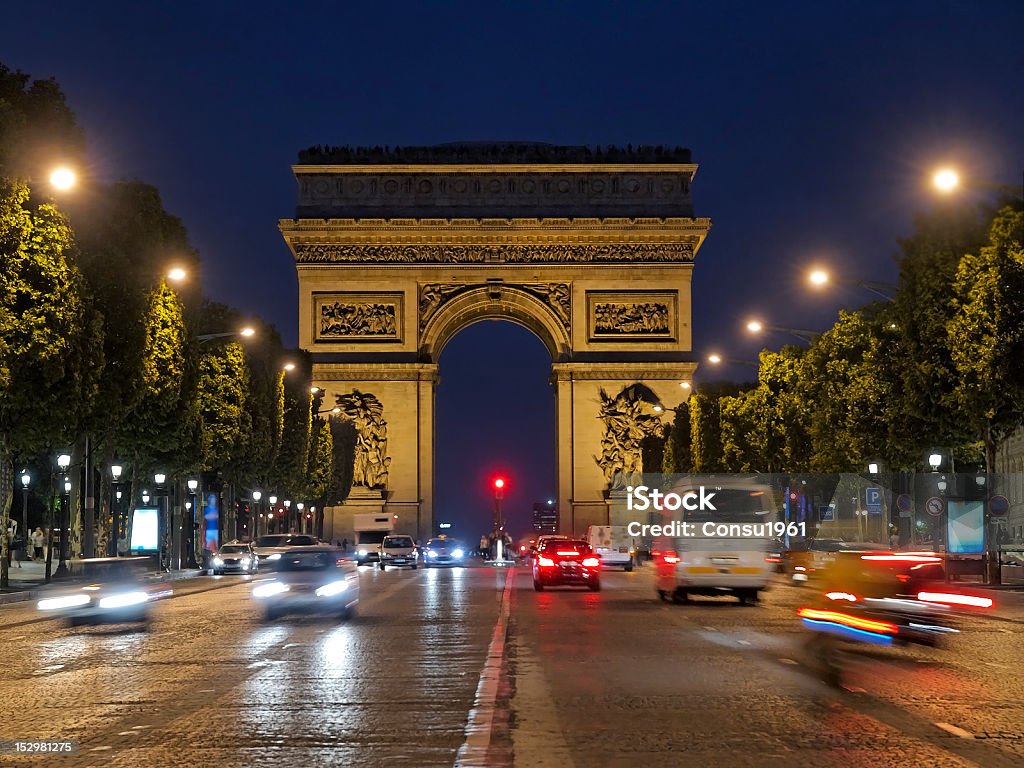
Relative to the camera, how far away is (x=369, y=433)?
90125mm

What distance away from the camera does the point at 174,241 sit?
5062 cm

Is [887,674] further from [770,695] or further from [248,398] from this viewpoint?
[248,398]

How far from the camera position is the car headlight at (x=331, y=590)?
86.1 ft

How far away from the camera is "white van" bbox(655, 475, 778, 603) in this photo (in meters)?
31.4

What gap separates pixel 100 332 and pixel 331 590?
16.2 meters

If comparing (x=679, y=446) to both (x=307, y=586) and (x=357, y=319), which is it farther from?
(x=307, y=586)

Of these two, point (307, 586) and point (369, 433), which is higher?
point (369, 433)

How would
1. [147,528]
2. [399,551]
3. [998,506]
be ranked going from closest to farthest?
[998,506] < [147,528] < [399,551]

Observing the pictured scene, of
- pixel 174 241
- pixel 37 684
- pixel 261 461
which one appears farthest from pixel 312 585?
pixel 261 461

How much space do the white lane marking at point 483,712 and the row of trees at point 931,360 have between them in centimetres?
2001

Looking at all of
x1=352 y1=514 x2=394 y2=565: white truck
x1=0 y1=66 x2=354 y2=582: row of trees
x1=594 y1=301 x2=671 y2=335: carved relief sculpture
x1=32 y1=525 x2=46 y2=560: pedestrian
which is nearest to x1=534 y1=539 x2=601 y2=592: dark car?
x1=0 y1=66 x2=354 y2=582: row of trees

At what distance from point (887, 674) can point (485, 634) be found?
25.7ft

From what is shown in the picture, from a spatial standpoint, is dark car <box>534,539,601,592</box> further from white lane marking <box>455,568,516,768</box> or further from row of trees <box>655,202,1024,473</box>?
white lane marking <box>455,568,516,768</box>

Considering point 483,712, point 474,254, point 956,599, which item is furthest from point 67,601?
point 474,254
